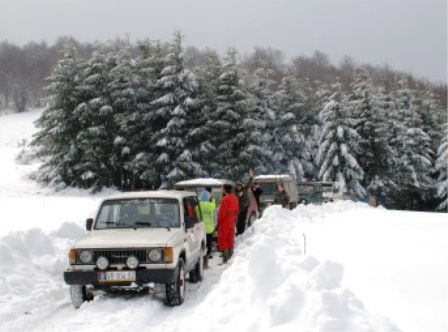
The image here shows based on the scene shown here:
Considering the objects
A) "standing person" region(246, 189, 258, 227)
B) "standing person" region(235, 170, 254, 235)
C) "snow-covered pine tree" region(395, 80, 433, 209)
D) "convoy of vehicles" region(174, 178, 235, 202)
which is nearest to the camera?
"standing person" region(235, 170, 254, 235)

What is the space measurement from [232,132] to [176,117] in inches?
200

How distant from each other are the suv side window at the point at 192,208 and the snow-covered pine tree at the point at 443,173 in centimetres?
4310

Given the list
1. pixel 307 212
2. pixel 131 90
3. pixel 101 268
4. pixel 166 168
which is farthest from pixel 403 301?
pixel 131 90

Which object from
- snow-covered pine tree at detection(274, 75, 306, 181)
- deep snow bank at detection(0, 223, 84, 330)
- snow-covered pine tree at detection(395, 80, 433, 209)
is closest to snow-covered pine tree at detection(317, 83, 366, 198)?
snow-covered pine tree at detection(274, 75, 306, 181)

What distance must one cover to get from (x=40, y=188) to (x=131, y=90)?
422 inches

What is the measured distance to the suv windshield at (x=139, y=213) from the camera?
363 inches

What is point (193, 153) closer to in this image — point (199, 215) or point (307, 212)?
point (307, 212)

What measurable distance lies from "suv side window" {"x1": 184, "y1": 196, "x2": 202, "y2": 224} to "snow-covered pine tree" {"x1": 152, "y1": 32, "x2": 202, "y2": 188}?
2772 cm

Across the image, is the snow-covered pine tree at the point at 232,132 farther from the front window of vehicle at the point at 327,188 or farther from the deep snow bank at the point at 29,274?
the deep snow bank at the point at 29,274

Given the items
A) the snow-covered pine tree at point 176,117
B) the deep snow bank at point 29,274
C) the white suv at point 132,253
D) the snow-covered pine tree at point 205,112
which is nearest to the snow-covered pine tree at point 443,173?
the snow-covered pine tree at point 205,112

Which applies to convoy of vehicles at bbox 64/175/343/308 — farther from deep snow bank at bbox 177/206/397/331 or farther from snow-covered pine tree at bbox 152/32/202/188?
snow-covered pine tree at bbox 152/32/202/188

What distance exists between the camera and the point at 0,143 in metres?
86.4

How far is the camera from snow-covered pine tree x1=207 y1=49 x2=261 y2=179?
1663 inches

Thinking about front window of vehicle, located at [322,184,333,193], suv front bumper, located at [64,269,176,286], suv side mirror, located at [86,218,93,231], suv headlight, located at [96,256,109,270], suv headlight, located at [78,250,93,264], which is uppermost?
suv side mirror, located at [86,218,93,231]
